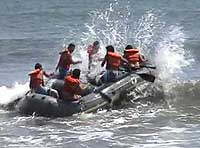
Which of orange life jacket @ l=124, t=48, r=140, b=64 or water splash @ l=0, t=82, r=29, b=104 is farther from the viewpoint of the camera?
water splash @ l=0, t=82, r=29, b=104

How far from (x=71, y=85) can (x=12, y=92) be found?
11.9 feet

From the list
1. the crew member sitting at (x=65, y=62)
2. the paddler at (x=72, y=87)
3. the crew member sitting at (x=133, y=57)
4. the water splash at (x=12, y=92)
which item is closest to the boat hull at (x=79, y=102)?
the paddler at (x=72, y=87)

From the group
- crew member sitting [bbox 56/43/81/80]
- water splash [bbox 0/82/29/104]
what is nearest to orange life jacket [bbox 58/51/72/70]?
crew member sitting [bbox 56/43/81/80]

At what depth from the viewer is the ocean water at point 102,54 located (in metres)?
14.6

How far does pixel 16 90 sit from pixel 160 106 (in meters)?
4.45

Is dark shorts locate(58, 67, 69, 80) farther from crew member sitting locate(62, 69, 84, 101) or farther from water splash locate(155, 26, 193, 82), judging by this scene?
water splash locate(155, 26, 193, 82)

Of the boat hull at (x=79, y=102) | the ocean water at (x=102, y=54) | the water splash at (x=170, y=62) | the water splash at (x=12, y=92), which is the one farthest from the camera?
the water splash at (x=170, y=62)

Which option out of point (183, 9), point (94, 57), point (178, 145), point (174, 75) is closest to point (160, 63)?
point (174, 75)

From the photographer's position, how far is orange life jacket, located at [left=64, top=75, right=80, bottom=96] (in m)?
16.5

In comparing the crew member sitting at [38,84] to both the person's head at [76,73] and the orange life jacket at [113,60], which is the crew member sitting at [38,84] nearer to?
the person's head at [76,73]

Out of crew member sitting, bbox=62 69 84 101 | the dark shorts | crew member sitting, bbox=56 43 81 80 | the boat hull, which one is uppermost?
crew member sitting, bbox=56 43 81 80

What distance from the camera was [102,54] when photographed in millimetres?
21094

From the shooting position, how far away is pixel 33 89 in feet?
55.3

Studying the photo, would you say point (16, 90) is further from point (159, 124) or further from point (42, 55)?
point (42, 55)
